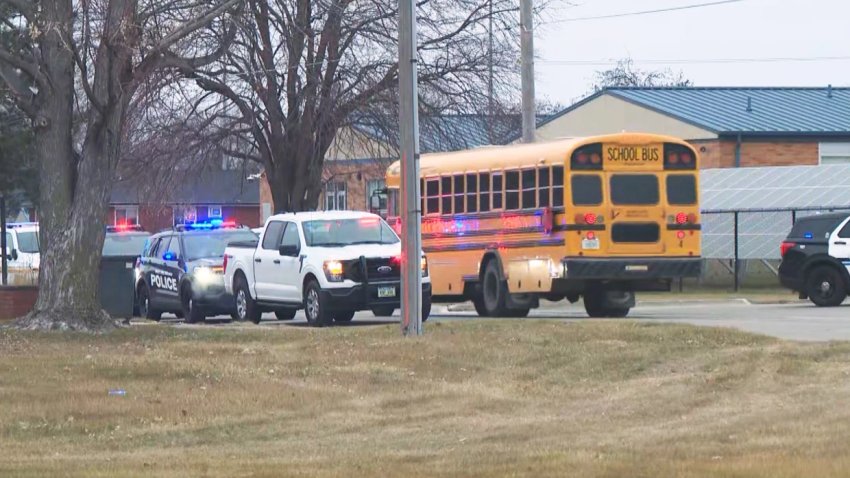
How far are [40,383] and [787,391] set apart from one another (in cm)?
752

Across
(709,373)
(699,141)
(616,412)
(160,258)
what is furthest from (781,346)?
(699,141)

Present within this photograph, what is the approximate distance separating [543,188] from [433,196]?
11.1 feet

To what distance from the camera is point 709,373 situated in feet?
52.2

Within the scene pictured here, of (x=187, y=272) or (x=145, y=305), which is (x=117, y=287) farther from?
(x=145, y=305)

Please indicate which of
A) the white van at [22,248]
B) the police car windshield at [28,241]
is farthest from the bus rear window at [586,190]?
the police car windshield at [28,241]

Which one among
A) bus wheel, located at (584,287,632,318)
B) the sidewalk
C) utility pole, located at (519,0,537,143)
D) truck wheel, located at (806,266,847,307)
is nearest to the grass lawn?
bus wheel, located at (584,287,632,318)

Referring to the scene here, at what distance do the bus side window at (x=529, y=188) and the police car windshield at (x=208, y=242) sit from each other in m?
5.76

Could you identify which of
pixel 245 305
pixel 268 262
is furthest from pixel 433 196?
pixel 245 305

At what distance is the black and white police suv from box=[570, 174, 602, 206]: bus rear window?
21.4 ft

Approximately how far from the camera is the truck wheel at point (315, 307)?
2448 centimetres

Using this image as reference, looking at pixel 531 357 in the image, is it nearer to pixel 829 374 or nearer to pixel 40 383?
pixel 829 374

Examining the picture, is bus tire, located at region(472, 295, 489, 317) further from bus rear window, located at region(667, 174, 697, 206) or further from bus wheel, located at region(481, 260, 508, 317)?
bus rear window, located at region(667, 174, 697, 206)

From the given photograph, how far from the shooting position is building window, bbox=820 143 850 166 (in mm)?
52094

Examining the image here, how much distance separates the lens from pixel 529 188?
26.0 metres
